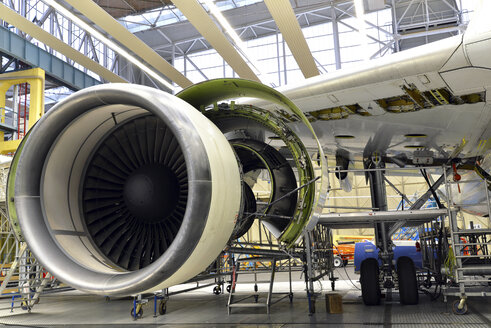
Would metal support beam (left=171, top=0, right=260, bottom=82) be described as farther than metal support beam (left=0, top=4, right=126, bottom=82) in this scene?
No

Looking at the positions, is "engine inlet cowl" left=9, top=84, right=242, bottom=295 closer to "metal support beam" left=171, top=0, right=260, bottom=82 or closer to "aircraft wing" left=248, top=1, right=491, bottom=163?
"aircraft wing" left=248, top=1, right=491, bottom=163

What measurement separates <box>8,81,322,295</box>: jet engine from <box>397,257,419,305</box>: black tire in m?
4.10

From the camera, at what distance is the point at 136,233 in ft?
11.5

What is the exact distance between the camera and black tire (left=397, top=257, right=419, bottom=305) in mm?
7488

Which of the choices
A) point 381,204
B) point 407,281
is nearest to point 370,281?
point 407,281

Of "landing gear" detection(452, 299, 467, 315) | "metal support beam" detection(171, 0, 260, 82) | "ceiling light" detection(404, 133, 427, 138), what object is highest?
"metal support beam" detection(171, 0, 260, 82)

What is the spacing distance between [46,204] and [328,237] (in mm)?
7842

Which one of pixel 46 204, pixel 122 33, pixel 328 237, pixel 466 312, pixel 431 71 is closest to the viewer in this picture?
pixel 46 204

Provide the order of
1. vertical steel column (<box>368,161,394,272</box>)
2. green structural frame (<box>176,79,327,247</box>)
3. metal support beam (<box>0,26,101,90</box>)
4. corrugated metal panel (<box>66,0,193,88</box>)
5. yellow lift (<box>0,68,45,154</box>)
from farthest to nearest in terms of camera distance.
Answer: metal support beam (<box>0,26,101,90</box>)
yellow lift (<box>0,68,45,154</box>)
corrugated metal panel (<box>66,0,193,88</box>)
vertical steel column (<box>368,161,394,272</box>)
green structural frame (<box>176,79,327,247</box>)

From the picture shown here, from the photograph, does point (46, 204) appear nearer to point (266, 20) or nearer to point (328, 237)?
point (328, 237)

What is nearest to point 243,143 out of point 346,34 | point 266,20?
point 266,20

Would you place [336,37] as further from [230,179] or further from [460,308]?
[230,179]

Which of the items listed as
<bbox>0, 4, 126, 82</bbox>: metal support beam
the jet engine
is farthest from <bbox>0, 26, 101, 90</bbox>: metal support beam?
the jet engine

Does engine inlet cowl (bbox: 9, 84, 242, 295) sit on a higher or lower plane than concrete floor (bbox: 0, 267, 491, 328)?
higher
